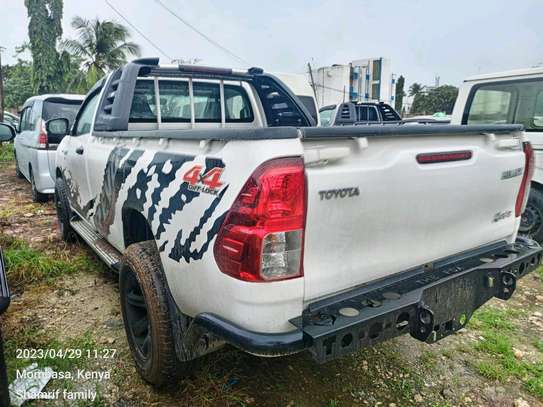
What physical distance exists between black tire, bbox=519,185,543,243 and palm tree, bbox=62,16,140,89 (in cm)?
2359

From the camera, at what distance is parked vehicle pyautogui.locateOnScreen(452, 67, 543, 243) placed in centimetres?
Answer: 485

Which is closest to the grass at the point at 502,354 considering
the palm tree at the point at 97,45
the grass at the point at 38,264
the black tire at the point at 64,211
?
the grass at the point at 38,264

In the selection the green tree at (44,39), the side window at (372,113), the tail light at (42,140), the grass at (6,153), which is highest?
the green tree at (44,39)

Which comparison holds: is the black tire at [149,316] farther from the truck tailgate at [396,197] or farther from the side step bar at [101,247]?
the truck tailgate at [396,197]

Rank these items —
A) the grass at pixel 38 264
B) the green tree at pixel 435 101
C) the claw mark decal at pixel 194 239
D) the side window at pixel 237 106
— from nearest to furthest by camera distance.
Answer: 1. the claw mark decal at pixel 194 239
2. the grass at pixel 38 264
3. the side window at pixel 237 106
4. the green tree at pixel 435 101

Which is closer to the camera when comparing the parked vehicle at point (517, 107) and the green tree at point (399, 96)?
the parked vehicle at point (517, 107)

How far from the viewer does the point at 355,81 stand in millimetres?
21609

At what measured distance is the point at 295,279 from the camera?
1573mm

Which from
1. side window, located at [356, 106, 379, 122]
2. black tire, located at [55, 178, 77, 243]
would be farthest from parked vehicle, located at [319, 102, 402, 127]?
black tire, located at [55, 178, 77, 243]

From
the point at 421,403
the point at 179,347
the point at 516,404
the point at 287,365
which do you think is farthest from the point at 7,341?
the point at 516,404

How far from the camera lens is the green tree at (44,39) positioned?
74.4 ft

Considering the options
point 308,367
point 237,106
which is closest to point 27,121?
point 237,106

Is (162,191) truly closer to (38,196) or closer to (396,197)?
(396,197)

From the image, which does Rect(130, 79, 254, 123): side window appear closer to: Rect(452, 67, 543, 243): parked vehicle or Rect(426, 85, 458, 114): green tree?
Rect(452, 67, 543, 243): parked vehicle
